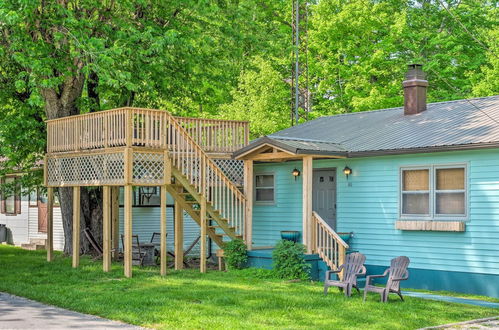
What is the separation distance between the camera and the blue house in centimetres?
1423

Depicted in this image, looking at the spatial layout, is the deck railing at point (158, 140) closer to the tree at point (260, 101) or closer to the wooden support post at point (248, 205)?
the wooden support post at point (248, 205)

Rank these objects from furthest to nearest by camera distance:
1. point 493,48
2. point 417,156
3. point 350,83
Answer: point 350,83 → point 493,48 → point 417,156

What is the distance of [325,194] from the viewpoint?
17.8m

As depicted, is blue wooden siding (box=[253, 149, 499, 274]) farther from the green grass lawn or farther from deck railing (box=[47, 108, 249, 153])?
the green grass lawn

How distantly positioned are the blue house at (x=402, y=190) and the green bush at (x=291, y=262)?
39 centimetres

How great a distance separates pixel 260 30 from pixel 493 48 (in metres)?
11.0

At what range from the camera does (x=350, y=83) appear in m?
30.1

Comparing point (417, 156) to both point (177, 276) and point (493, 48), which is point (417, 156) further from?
point (493, 48)

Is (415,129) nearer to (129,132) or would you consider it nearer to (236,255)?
(236,255)

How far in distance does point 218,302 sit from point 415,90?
9.04 m

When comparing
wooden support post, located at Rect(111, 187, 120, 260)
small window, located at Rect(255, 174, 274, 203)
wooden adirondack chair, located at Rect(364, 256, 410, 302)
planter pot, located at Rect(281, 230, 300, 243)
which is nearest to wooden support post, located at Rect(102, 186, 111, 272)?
wooden support post, located at Rect(111, 187, 120, 260)

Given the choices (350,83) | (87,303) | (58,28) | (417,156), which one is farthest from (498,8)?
(87,303)

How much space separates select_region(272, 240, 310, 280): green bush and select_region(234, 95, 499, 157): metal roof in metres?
2.21

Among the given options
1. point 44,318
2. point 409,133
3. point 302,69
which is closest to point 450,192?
point 409,133
